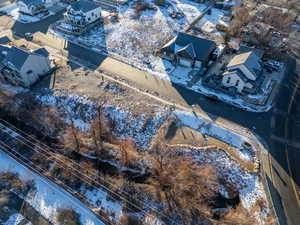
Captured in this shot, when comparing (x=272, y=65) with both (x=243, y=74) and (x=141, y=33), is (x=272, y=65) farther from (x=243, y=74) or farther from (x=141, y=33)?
(x=141, y=33)

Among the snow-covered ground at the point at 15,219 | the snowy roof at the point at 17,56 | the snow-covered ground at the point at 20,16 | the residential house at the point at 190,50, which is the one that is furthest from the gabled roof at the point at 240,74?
the snow-covered ground at the point at 20,16

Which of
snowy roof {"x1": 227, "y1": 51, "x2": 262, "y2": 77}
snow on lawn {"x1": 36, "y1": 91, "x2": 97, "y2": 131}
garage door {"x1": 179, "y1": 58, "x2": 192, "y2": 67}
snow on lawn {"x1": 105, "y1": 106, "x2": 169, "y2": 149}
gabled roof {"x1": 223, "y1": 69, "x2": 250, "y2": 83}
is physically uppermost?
snowy roof {"x1": 227, "y1": 51, "x2": 262, "y2": 77}

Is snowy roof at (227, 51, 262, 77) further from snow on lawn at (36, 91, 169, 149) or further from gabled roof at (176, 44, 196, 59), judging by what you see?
snow on lawn at (36, 91, 169, 149)

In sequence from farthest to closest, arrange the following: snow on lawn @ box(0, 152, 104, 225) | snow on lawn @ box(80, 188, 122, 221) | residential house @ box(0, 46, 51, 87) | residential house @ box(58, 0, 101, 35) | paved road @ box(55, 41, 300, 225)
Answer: residential house @ box(58, 0, 101, 35)
residential house @ box(0, 46, 51, 87)
paved road @ box(55, 41, 300, 225)
snow on lawn @ box(80, 188, 122, 221)
snow on lawn @ box(0, 152, 104, 225)

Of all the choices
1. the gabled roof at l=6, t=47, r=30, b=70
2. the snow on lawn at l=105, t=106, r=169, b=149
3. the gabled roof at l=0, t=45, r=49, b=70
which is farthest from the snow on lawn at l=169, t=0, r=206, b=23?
the gabled roof at l=6, t=47, r=30, b=70

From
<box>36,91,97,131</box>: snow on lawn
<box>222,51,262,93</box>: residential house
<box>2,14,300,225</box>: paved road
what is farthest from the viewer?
<box>222,51,262,93</box>: residential house

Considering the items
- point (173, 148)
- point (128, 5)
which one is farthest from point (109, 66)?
point (128, 5)

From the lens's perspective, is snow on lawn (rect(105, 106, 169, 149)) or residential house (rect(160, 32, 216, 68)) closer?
snow on lawn (rect(105, 106, 169, 149))

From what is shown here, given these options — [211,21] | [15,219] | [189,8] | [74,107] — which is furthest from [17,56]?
[189,8]
